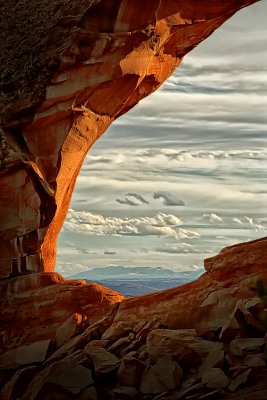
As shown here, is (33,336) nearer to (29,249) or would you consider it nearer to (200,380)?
(29,249)

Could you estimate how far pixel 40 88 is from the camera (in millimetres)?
27422

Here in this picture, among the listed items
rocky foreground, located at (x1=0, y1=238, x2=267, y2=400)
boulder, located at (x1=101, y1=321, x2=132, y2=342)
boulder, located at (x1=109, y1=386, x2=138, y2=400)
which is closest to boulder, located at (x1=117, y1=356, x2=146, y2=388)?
rocky foreground, located at (x1=0, y1=238, x2=267, y2=400)

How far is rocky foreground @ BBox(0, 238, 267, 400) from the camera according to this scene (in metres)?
21.8

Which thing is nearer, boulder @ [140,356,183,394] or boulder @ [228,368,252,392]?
boulder @ [228,368,252,392]

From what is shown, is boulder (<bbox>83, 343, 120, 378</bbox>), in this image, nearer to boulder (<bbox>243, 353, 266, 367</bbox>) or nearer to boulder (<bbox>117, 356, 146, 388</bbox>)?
boulder (<bbox>117, 356, 146, 388</bbox>)

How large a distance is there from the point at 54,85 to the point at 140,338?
939 cm

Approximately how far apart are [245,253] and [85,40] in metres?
9.31

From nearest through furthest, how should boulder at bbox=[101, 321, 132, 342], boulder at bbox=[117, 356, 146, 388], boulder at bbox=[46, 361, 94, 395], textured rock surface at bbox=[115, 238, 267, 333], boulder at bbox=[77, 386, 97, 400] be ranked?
boulder at bbox=[77, 386, 97, 400] → boulder at bbox=[117, 356, 146, 388] → boulder at bbox=[46, 361, 94, 395] → textured rock surface at bbox=[115, 238, 267, 333] → boulder at bbox=[101, 321, 132, 342]

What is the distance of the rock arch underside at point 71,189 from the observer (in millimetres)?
24234

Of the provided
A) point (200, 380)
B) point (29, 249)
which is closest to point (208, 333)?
point (200, 380)

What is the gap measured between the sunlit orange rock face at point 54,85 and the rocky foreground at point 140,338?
2008 mm

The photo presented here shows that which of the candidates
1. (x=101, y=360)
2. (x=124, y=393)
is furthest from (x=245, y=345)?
(x=101, y=360)

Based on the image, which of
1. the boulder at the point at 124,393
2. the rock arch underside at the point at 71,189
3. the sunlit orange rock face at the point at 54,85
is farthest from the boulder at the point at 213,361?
the sunlit orange rock face at the point at 54,85

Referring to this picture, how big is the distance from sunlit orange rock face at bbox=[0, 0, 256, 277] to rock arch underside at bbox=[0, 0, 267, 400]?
0.13ft
